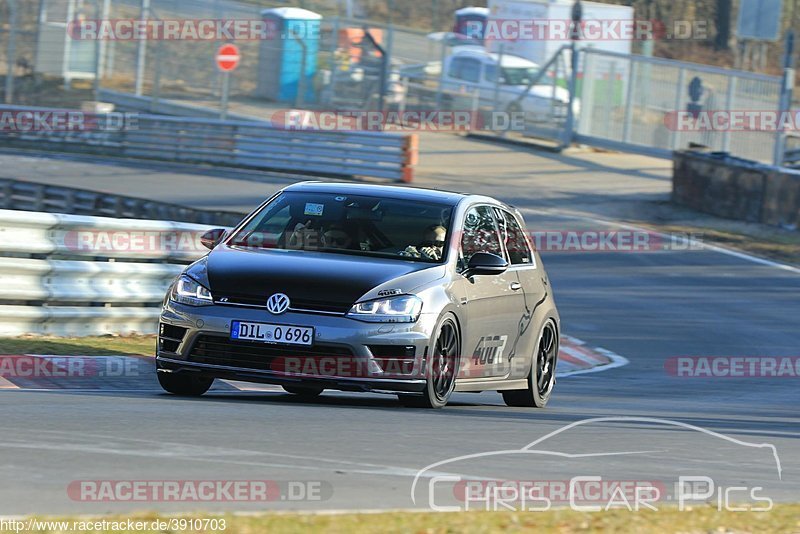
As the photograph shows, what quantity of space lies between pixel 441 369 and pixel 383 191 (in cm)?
144

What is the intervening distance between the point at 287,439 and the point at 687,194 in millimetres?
23097

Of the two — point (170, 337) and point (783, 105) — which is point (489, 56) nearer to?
point (783, 105)

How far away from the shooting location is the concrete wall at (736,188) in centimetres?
2619

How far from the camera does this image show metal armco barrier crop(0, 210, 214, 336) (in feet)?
39.8

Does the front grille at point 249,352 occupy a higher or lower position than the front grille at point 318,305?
lower

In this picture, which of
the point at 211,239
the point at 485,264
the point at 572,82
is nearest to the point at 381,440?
the point at 485,264

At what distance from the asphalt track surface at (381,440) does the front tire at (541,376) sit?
17 cm

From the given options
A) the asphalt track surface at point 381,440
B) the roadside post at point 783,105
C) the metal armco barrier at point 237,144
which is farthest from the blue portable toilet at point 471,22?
the asphalt track surface at point 381,440

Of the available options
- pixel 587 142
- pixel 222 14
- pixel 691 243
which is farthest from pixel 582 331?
pixel 222 14

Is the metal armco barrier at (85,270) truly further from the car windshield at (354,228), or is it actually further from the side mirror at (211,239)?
the car windshield at (354,228)

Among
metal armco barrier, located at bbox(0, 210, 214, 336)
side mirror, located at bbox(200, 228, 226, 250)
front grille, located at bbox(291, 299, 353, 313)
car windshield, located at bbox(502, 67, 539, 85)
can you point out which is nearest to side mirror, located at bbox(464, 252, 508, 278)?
front grille, located at bbox(291, 299, 353, 313)

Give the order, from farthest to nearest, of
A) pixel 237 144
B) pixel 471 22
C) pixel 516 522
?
pixel 471 22, pixel 237 144, pixel 516 522

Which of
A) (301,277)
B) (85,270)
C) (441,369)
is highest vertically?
(301,277)

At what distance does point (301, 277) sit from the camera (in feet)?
29.3
